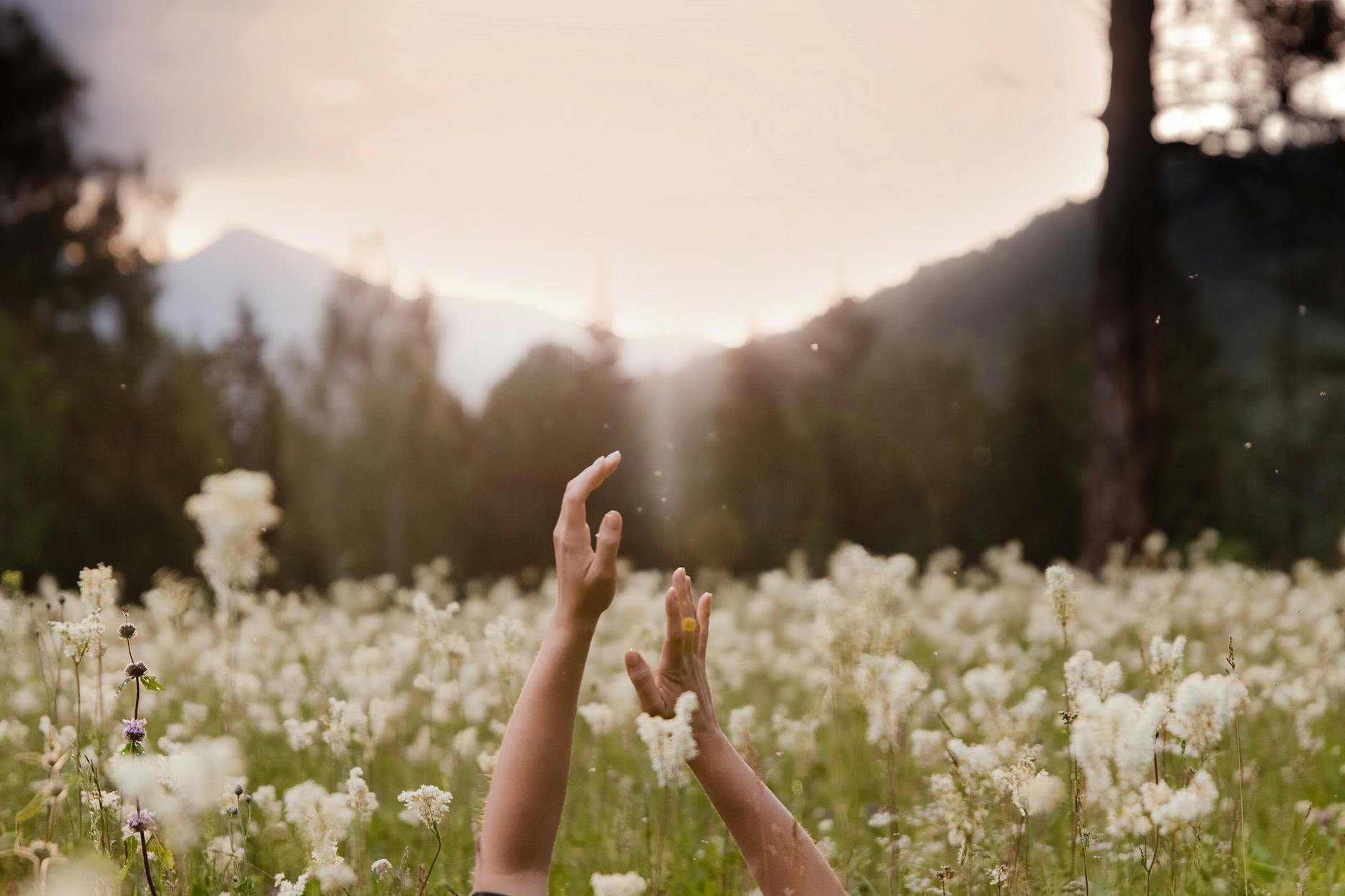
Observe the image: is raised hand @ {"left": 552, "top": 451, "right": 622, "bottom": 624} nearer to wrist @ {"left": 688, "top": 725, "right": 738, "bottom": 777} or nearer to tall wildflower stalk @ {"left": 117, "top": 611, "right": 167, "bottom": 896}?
wrist @ {"left": 688, "top": 725, "right": 738, "bottom": 777}

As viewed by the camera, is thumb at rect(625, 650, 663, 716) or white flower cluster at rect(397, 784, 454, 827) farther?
thumb at rect(625, 650, 663, 716)

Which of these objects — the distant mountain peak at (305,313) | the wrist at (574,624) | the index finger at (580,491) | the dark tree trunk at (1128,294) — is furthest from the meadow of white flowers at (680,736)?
the distant mountain peak at (305,313)

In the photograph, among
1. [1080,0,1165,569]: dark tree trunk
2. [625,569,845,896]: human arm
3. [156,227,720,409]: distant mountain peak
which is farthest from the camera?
[156,227,720,409]: distant mountain peak

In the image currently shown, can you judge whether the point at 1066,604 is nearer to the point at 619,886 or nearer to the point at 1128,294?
the point at 619,886

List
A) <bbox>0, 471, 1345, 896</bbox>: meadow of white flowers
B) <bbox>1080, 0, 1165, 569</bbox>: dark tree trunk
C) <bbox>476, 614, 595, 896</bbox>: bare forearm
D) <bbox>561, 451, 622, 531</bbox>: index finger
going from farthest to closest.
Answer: <bbox>1080, 0, 1165, 569</bbox>: dark tree trunk < <bbox>561, 451, 622, 531</bbox>: index finger < <bbox>476, 614, 595, 896</bbox>: bare forearm < <bbox>0, 471, 1345, 896</bbox>: meadow of white flowers

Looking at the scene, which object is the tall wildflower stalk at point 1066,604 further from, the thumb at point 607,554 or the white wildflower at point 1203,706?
the thumb at point 607,554

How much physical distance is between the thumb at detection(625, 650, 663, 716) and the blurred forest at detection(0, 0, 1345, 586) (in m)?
5.74

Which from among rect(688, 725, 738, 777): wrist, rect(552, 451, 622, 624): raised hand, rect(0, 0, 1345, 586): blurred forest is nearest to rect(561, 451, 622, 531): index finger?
rect(552, 451, 622, 624): raised hand

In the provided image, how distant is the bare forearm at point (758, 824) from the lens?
7.68ft

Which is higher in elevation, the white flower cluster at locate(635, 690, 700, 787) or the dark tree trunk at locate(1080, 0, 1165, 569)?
the dark tree trunk at locate(1080, 0, 1165, 569)

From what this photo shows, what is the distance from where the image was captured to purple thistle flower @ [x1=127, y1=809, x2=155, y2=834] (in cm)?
193

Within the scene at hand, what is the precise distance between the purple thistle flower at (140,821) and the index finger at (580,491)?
104 centimetres

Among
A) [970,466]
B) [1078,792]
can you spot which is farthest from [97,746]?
[970,466]

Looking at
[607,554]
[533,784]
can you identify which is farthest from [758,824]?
[607,554]
